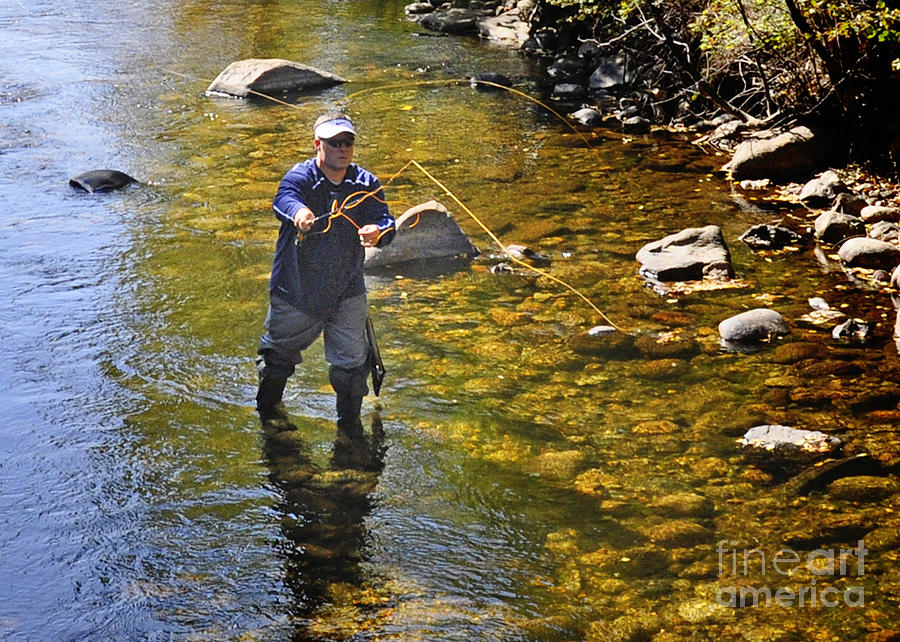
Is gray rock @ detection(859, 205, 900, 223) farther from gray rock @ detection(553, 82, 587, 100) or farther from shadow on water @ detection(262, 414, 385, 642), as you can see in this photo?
gray rock @ detection(553, 82, 587, 100)

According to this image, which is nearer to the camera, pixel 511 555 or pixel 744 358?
pixel 511 555

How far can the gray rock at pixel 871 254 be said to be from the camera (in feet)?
28.8

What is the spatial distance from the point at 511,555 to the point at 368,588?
761mm

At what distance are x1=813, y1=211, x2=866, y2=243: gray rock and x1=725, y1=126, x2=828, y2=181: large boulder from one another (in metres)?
1.81

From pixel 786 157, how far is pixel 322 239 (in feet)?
24.5

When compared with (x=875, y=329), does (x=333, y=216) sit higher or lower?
higher

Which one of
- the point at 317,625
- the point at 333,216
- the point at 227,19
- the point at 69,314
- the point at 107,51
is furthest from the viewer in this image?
the point at 227,19

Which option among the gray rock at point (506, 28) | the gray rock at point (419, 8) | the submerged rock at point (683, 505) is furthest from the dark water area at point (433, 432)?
the gray rock at point (419, 8)

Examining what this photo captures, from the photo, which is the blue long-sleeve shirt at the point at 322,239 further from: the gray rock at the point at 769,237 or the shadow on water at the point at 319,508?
the gray rock at the point at 769,237

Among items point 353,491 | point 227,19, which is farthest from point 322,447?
point 227,19

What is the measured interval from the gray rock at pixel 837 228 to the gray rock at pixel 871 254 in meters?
0.50

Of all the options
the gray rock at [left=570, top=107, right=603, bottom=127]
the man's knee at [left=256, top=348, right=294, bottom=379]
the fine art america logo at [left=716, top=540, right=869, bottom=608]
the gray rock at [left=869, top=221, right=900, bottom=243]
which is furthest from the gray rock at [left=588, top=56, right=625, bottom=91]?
the fine art america logo at [left=716, top=540, right=869, bottom=608]

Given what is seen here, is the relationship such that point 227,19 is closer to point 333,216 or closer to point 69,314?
point 69,314

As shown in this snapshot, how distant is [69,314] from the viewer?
7.98 metres
